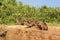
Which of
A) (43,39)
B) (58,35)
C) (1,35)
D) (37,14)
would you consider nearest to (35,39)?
(43,39)

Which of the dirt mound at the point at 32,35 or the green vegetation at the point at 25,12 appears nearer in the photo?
the dirt mound at the point at 32,35

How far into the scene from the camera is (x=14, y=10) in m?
12.4

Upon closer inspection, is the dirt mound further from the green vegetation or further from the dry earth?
the green vegetation

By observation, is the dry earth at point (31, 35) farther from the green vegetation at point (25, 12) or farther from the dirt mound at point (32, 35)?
the green vegetation at point (25, 12)

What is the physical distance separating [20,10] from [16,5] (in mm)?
812

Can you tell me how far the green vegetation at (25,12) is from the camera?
1181cm

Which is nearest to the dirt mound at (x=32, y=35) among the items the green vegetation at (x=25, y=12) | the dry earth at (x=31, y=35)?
the dry earth at (x=31, y=35)

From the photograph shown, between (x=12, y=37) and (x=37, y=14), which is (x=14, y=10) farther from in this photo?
(x=12, y=37)

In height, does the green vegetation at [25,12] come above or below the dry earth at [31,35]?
below

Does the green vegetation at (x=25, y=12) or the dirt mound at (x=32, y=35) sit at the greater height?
the dirt mound at (x=32, y=35)

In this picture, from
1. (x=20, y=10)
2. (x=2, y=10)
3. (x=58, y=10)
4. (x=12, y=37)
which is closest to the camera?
(x=12, y=37)

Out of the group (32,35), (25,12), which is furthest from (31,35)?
(25,12)

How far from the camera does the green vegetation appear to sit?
11812 mm

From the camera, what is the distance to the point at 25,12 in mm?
12555
